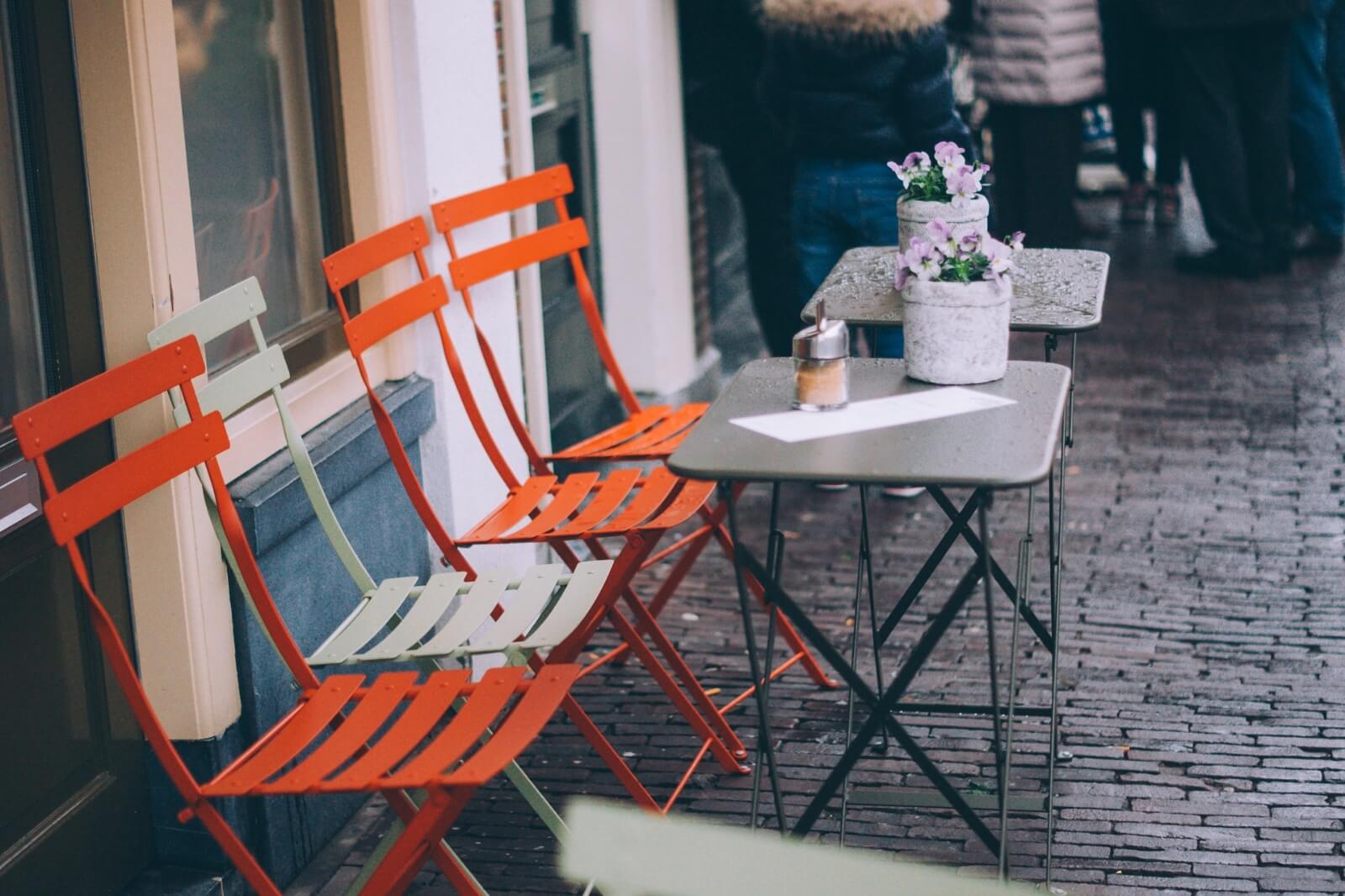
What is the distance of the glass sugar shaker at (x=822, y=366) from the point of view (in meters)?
3.21

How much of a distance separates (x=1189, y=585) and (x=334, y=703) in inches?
115

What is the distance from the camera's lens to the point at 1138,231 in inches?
389

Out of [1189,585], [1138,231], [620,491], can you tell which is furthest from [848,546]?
[1138,231]

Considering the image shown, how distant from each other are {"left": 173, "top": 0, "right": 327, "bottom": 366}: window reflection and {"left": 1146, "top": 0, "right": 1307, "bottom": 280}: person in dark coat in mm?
5384

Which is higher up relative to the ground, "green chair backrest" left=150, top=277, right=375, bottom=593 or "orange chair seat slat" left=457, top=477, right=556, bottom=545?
"green chair backrest" left=150, top=277, right=375, bottom=593

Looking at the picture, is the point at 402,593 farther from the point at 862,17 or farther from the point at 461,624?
the point at 862,17

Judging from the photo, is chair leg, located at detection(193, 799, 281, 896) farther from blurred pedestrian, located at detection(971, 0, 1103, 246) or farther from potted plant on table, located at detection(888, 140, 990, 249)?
blurred pedestrian, located at detection(971, 0, 1103, 246)

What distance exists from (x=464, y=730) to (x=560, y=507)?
45.6 inches

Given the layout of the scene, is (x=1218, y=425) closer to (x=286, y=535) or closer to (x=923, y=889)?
(x=286, y=535)

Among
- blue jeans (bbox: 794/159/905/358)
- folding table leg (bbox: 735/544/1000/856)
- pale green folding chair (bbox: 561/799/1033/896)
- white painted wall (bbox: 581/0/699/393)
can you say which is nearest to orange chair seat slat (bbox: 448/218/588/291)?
blue jeans (bbox: 794/159/905/358)

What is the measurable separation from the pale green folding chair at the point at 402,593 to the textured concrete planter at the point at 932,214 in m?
0.99

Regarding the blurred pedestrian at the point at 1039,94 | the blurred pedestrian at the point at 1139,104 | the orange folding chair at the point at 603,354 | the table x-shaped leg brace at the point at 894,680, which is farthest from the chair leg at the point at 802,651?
the blurred pedestrian at the point at 1139,104

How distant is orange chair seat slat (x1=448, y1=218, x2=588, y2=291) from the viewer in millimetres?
4418

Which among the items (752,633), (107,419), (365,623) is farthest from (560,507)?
(107,419)
